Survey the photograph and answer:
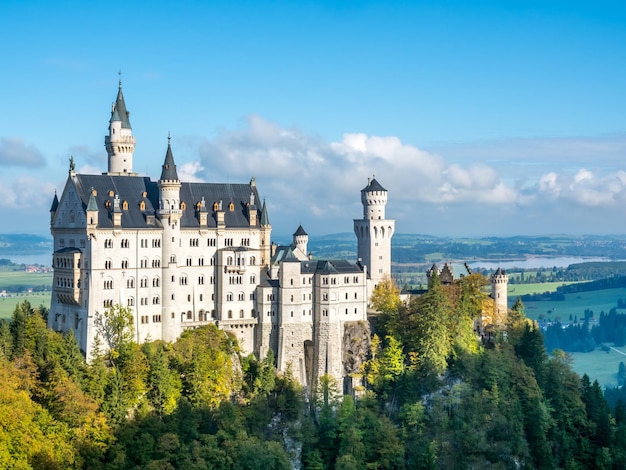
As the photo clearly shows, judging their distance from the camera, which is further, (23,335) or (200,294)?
(200,294)

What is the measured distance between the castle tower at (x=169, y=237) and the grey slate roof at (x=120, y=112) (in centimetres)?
875

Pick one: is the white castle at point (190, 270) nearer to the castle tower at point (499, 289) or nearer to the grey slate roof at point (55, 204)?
the grey slate roof at point (55, 204)

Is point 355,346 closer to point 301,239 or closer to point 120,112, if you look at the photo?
point 301,239

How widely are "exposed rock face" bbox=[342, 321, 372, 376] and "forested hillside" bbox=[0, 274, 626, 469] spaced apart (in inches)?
36.6

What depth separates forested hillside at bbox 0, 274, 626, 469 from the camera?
8325 centimetres

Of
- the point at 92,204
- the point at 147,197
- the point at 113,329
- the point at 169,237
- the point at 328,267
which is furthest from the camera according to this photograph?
the point at 328,267

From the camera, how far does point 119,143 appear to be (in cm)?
10175

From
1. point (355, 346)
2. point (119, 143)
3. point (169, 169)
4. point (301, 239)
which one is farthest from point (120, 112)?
point (355, 346)

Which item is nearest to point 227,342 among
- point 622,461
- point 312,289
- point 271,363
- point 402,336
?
point 271,363

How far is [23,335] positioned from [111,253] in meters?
11.0

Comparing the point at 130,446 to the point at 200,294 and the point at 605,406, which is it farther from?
the point at 605,406

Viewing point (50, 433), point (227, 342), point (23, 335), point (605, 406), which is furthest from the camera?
point (605, 406)

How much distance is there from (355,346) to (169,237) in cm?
2237

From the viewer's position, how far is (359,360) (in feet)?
331
